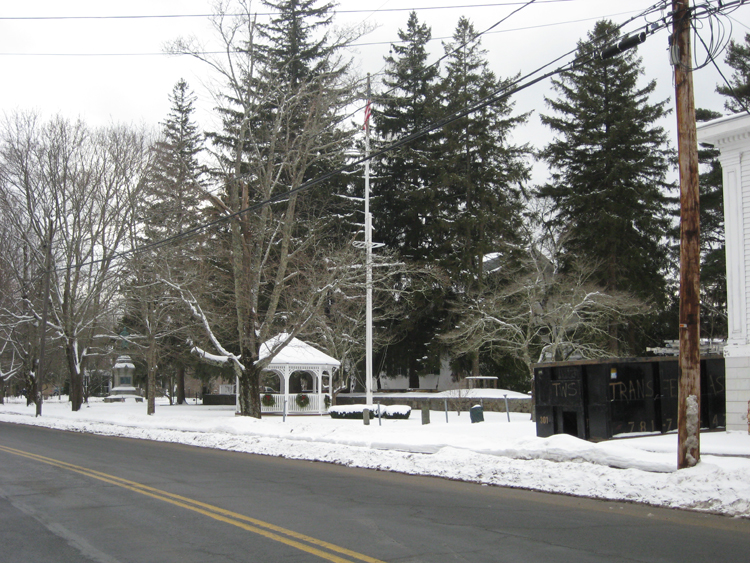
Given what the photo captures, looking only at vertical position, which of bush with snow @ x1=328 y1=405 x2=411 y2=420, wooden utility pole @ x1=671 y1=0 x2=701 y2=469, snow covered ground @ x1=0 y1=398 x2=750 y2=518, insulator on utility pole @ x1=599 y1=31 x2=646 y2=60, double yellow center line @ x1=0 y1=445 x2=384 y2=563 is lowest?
bush with snow @ x1=328 y1=405 x2=411 y2=420

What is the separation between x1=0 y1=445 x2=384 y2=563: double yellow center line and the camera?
6.15 metres

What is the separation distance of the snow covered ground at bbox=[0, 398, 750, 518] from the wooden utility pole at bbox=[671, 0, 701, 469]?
698 mm

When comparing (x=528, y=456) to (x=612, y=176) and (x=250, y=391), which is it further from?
(x=612, y=176)

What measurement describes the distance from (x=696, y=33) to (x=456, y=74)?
113 ft

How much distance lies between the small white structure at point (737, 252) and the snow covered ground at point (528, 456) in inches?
49.9

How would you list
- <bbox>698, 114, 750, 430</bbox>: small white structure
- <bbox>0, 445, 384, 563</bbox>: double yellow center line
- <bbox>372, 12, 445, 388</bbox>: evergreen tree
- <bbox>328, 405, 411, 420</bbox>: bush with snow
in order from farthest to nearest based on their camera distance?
<bbox>372, 12, 445, 388</bbox>: evergreen tree
<bbox>328, 405, 411, 420</bbox>: bush with snow
<bbox>698, 114, 750, 430</bbox>: small white structure
<bbox>0, 445, 384, 563</bbox>: double yellow center line

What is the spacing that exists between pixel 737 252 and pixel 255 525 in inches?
588

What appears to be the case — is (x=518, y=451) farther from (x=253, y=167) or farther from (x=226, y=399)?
(x=226, y=399)

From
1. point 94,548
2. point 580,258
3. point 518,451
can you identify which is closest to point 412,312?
point 580,258

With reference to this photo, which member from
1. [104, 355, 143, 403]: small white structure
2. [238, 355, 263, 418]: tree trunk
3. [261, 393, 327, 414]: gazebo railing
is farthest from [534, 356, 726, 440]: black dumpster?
[104, 355, 143, 403]: small white structure

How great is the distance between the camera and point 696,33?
11.0 meters

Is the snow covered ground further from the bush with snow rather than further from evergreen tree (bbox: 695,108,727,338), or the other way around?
evergreen tree (bbox: 695,108,727,338)

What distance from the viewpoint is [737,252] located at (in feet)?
56.6

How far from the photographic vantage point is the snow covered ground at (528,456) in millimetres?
9219
